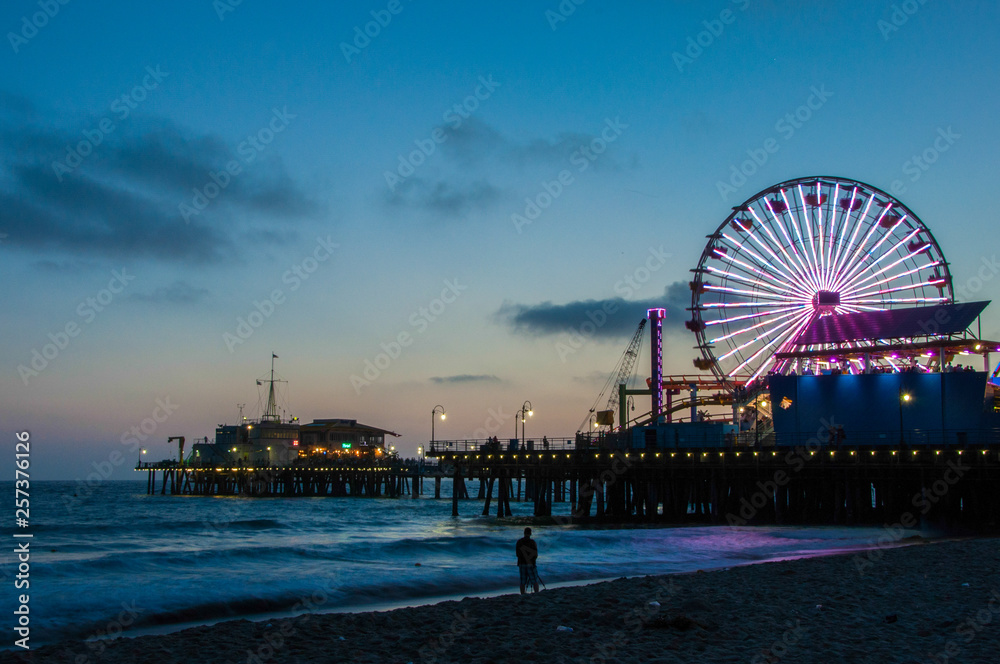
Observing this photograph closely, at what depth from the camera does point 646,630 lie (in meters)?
12.5

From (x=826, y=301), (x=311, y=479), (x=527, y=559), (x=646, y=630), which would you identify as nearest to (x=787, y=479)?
(x=826, y=301)

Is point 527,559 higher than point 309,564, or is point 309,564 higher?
point 527,559

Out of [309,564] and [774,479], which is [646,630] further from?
[774,479]

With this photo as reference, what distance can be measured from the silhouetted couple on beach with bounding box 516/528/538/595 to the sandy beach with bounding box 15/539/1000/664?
22.2 inches

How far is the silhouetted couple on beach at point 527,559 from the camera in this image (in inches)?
668

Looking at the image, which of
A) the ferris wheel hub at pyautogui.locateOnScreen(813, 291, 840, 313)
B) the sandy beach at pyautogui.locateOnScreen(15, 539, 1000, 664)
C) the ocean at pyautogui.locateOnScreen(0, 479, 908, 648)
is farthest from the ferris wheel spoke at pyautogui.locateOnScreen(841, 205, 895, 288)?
the sandy beach at pyautogui.locateOnScreen(15, 539, 1000, 664)

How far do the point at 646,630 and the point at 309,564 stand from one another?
1736 centimetres

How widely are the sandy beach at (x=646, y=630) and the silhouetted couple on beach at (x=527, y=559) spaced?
563 millimetres

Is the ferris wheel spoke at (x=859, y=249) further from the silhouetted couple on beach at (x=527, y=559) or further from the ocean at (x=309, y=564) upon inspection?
the silhouetted couple on beach at (x=527, y=559)

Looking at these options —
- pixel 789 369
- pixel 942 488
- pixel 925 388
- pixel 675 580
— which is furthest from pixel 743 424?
pixel 675 580

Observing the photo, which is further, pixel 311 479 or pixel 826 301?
pixel 311 479

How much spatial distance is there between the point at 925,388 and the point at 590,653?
40.5 metres

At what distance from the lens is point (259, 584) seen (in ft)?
72.6

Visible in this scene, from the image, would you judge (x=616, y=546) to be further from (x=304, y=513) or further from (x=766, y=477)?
(x=304, y=513)
